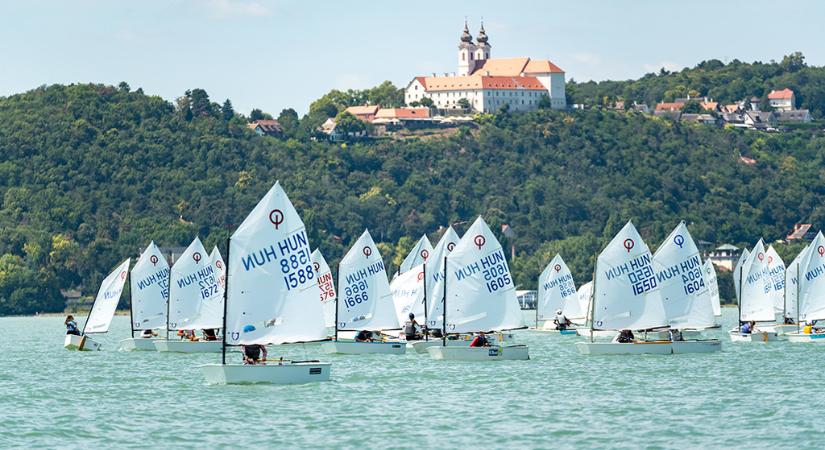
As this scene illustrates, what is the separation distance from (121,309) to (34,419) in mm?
144801

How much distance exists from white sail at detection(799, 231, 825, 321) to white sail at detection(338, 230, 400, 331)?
879 inches

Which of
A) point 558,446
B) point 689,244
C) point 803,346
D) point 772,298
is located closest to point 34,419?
point 558,446

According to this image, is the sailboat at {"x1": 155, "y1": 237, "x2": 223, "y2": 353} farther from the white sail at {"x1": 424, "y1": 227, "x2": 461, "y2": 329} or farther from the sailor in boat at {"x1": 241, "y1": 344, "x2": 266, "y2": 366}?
the sailor in boat at {"x1": 241, "y1": 344, "x2": 266, "y2": 366}

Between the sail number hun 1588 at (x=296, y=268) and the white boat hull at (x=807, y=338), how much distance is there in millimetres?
34593

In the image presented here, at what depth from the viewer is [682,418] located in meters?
45.6

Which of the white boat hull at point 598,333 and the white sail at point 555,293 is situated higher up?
the white sail at point 555,293

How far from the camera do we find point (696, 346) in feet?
225

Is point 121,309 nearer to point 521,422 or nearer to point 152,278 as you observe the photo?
point 152,278

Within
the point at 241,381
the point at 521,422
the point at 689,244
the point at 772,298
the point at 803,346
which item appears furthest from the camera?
the point at 772,298

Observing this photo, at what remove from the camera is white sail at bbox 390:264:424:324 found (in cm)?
7831

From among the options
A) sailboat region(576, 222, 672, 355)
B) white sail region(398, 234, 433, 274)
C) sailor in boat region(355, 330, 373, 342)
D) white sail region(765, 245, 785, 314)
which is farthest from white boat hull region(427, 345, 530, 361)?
white sail region(765, 245, 785, 314)

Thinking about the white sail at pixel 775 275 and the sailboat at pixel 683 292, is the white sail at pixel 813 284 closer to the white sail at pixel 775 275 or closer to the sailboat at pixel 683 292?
the white sail at pixel 775 275

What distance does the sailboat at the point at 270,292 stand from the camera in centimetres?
5044

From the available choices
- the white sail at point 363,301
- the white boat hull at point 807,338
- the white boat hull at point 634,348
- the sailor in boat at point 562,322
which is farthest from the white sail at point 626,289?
the sailor in boat at point 562,322
